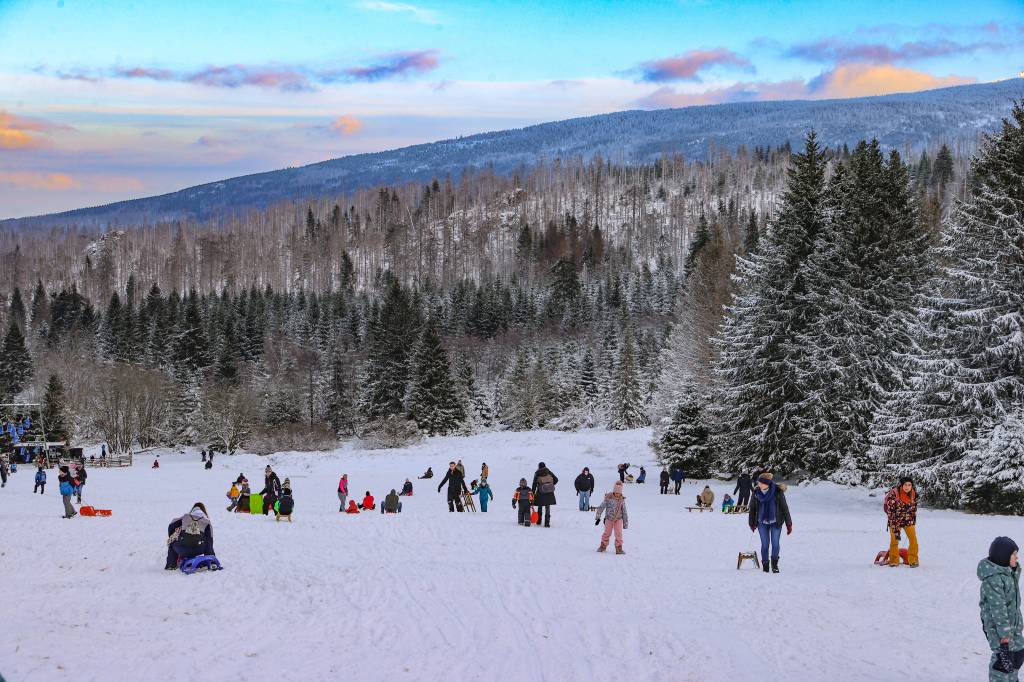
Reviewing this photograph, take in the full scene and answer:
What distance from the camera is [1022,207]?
25344 millimetres

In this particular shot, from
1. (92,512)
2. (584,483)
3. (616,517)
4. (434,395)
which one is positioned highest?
(434,395)

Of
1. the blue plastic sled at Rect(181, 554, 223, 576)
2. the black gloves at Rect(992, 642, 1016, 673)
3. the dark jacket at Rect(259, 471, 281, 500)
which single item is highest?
the black gloves at Rect(992, 642, 1016, 673)

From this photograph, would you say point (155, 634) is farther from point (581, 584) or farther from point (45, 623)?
point (581, 584)

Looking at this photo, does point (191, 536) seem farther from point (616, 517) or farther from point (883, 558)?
point (883, 558)

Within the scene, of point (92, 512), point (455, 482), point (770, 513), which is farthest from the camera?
point (455, 482)

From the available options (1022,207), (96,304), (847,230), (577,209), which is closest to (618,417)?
(847,230)

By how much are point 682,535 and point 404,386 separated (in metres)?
54.3

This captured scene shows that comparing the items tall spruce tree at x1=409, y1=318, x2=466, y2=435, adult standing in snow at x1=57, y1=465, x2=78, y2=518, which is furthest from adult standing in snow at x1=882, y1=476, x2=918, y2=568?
tall spruce tree at x1=409, y1=318, x2=466, y2=435

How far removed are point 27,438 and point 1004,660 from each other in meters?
69.0

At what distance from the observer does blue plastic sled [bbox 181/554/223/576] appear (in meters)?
14.5

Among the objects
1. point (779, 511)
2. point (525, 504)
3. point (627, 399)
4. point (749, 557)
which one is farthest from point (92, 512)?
point (627, 399)

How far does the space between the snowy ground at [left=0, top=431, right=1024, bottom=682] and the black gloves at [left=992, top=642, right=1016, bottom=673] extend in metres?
1.29

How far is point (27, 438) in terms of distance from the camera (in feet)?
209

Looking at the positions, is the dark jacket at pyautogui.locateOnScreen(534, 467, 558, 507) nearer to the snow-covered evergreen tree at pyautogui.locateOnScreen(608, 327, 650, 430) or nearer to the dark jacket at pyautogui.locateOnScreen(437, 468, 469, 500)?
the dark jacket at pyautogui.locateOnScreen(437, 468, 469, 500)
